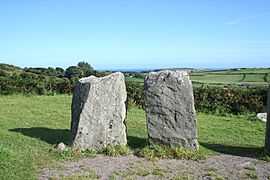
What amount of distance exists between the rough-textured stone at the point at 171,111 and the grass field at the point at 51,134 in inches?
34.1

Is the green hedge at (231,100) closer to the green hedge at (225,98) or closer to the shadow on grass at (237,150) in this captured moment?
the green hedge at (225,98)

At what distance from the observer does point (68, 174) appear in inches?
324

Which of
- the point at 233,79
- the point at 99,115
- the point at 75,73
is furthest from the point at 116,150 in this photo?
Answer: the point at 233,79

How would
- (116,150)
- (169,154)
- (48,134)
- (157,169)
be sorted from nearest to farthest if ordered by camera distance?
(157,169) → (169,154) → (116,150) → (48,134)

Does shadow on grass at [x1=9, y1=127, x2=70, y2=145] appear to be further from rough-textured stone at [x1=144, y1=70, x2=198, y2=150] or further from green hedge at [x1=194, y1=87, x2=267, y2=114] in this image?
green hedge at [x1=194, y1=87, x2=267, y2=114]

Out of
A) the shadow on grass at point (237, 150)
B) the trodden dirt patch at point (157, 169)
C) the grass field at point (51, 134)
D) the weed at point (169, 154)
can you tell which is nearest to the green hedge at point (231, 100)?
the grass field at point (51, 134)

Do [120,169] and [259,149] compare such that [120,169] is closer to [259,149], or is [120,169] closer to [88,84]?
[88,84]

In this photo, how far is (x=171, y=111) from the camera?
33.6 ft

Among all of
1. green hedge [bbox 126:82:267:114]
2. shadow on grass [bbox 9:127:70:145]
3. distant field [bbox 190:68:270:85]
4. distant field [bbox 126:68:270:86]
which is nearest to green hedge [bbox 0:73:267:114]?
green hedge [bbox 126:82:267:114]

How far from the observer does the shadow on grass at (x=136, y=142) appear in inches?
438

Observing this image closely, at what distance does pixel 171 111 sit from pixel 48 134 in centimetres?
506

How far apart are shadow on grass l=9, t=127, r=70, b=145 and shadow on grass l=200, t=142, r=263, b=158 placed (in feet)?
15.8

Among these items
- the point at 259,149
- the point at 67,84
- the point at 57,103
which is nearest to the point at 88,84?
the point at 259,149

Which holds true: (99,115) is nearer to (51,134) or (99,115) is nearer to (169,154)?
(169,154)
